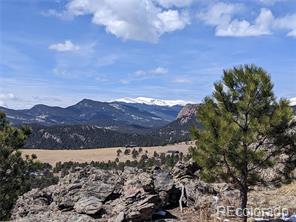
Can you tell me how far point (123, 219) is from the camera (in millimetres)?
17531

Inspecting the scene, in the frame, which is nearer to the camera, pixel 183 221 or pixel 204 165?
pixel 204 165


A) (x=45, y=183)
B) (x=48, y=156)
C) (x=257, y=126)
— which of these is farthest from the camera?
(x=48, y=156)

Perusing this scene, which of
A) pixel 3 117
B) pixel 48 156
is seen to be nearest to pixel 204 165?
pixel 3 117

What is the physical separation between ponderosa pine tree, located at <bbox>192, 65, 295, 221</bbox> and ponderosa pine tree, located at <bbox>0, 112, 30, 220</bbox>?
52.8 ft

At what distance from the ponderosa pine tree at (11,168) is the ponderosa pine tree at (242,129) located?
16.1 m

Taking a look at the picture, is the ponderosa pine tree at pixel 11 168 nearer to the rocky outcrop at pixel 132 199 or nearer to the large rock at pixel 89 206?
the rocky outcrop at pixel 132 199

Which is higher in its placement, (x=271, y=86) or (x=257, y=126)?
(x=271, y=86)

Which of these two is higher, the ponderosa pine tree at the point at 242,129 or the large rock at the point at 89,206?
the ponderosa pine tree at the point at 242,129

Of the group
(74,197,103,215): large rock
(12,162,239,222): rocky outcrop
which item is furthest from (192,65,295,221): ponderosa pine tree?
(74,197,103,215): large rock

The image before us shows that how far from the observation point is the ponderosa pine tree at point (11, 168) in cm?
2895

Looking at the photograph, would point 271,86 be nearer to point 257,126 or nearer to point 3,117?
point 257,126

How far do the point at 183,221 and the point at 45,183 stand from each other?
60.2 metres

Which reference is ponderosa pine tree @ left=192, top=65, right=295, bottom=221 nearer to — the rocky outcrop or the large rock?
the rocky outcrop

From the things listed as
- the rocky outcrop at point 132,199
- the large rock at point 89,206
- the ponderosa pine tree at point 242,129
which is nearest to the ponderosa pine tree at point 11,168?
the rocky outcrop at point 132,199
